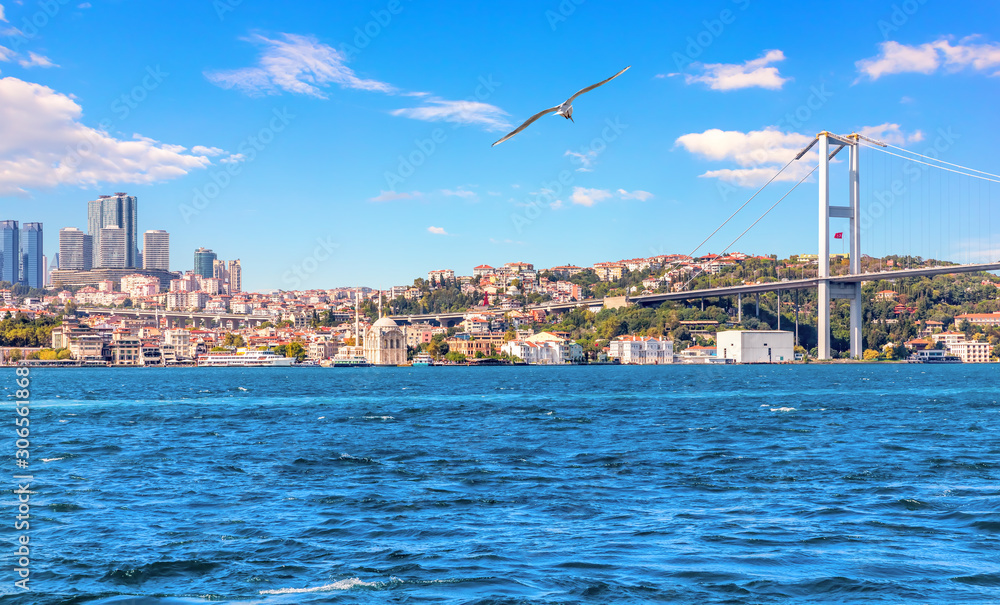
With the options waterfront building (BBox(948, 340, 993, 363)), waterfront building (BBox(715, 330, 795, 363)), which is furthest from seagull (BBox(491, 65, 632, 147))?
waterfront building (BBox(948, 340, 993, 363))

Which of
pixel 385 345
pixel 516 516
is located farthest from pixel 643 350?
pixel 516 516

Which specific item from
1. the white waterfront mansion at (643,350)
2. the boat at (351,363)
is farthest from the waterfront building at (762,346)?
the boat at (351,363)

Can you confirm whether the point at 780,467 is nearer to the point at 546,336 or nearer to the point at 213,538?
the point at 213,538

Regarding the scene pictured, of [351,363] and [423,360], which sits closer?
[351,363]

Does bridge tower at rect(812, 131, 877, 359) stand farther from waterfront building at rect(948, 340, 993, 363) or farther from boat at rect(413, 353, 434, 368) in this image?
boat at rect(413, 353, 434, 368)

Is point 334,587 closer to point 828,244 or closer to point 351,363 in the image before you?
point 828,244

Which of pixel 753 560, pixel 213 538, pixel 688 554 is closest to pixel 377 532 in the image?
pixel 213 538
